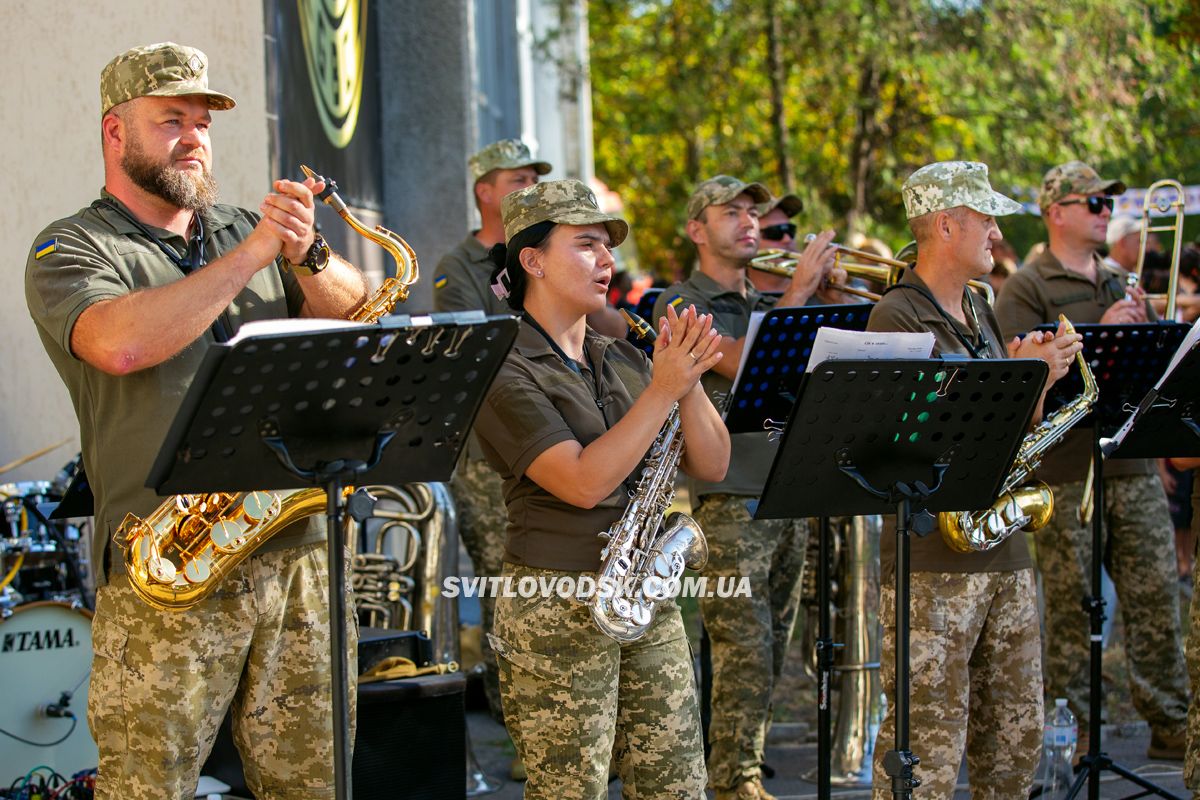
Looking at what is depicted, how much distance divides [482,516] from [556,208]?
280cm

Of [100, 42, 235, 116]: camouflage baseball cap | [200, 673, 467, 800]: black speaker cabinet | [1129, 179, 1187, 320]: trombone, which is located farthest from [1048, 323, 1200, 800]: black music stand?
[100, 42, 235, 116]: camouflage baseball cap

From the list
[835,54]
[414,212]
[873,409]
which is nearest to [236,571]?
[873,409]

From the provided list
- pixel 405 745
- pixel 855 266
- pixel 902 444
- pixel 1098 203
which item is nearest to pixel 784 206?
pixel 855 266

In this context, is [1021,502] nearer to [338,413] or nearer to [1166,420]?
[1166,420]

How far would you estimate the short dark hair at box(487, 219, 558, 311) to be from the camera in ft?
13.7

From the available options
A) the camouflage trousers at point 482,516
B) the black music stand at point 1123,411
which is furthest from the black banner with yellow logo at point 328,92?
the black music stand at point 1123,411

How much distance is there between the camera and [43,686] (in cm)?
548

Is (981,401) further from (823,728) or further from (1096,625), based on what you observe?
(1096,625)

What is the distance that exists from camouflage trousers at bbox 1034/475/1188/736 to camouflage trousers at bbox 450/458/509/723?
260 cm

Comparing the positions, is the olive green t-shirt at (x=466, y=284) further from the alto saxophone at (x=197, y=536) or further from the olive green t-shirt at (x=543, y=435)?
the alto saxophone at (x=197, y=536)

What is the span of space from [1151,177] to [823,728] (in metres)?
11.7

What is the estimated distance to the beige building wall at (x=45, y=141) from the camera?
5.84 metres

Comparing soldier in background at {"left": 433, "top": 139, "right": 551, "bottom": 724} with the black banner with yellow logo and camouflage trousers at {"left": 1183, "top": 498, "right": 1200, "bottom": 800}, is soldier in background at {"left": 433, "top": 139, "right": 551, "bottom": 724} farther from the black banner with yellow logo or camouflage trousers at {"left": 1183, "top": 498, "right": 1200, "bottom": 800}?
camouflage trousers at {"left": 1183, "top": 498, "right": 1200, "bottom": 800}

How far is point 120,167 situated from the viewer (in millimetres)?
3822
